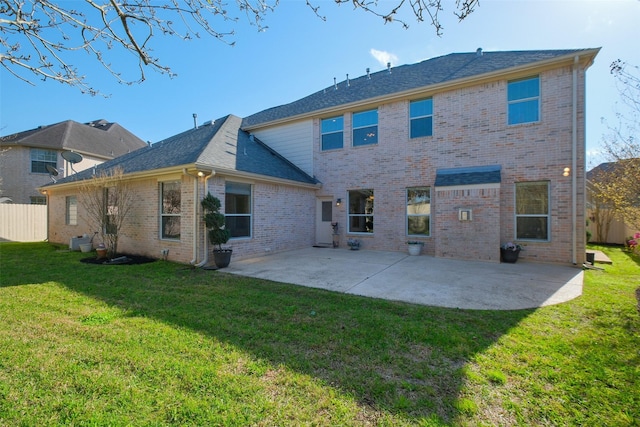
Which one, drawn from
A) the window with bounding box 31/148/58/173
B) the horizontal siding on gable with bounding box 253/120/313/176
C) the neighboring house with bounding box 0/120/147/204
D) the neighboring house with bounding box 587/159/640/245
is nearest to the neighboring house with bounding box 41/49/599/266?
the horizontal siding on gable with bounding box 253/120/313/176

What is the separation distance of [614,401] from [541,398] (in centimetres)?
60

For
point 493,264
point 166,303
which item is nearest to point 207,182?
point 166,303

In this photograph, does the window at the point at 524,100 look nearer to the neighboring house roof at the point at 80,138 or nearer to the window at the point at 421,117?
the window at the point at 421,117

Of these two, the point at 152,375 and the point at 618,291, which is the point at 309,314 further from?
the point at 618,291

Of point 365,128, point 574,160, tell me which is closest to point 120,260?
point 365,128

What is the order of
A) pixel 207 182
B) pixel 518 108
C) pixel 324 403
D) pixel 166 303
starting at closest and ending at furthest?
1. pixel 324 403
2. pixel 166 303
3. pixel 207 182
4. pixel 518 108

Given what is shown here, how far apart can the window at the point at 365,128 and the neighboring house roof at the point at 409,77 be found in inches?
26.6

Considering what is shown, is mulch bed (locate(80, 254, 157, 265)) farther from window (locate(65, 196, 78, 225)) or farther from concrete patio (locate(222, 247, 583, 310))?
window (locate(65, 196, 78, 225))

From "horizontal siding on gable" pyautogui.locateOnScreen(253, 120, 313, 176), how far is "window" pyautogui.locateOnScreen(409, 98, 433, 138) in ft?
14.9

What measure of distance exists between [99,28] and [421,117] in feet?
31.7

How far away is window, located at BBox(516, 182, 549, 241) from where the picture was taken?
28.8ft

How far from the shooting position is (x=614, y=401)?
2434 mm

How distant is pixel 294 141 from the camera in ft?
44.8

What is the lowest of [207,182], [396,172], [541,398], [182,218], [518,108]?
[541,398]
